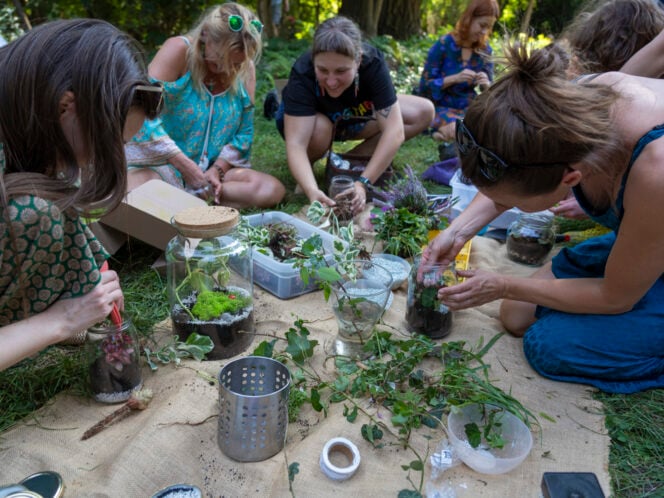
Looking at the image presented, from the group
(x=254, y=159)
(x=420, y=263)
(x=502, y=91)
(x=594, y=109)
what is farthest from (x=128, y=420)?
(x=254, y=159)

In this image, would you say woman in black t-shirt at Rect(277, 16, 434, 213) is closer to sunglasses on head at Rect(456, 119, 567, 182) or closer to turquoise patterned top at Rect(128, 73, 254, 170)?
turquoise patterned top at Rect(128, 73, 254, 170)

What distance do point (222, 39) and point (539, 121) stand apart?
2141mm

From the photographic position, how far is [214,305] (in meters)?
2.03

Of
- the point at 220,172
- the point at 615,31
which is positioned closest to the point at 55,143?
the point at 220,172

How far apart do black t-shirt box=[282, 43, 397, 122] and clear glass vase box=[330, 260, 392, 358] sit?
175 cm

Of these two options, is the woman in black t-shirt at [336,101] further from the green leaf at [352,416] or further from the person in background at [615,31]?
the green leaf at [352,416]

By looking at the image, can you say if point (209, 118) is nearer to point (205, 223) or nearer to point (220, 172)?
point (220, 172)

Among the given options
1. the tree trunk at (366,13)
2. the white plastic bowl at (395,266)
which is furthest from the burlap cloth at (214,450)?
the tree trunk at (366,13)

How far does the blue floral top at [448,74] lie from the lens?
5.09m

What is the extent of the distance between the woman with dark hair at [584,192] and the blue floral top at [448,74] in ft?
10.6

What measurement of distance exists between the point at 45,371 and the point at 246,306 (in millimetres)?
761

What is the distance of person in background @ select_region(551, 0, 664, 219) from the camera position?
2650 millimetres

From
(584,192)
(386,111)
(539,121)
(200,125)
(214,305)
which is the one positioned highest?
(539,121)

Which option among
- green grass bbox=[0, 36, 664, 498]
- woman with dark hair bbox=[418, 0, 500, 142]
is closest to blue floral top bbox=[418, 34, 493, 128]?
woman with dark hair bbox=[418, 0, 500, 142]
